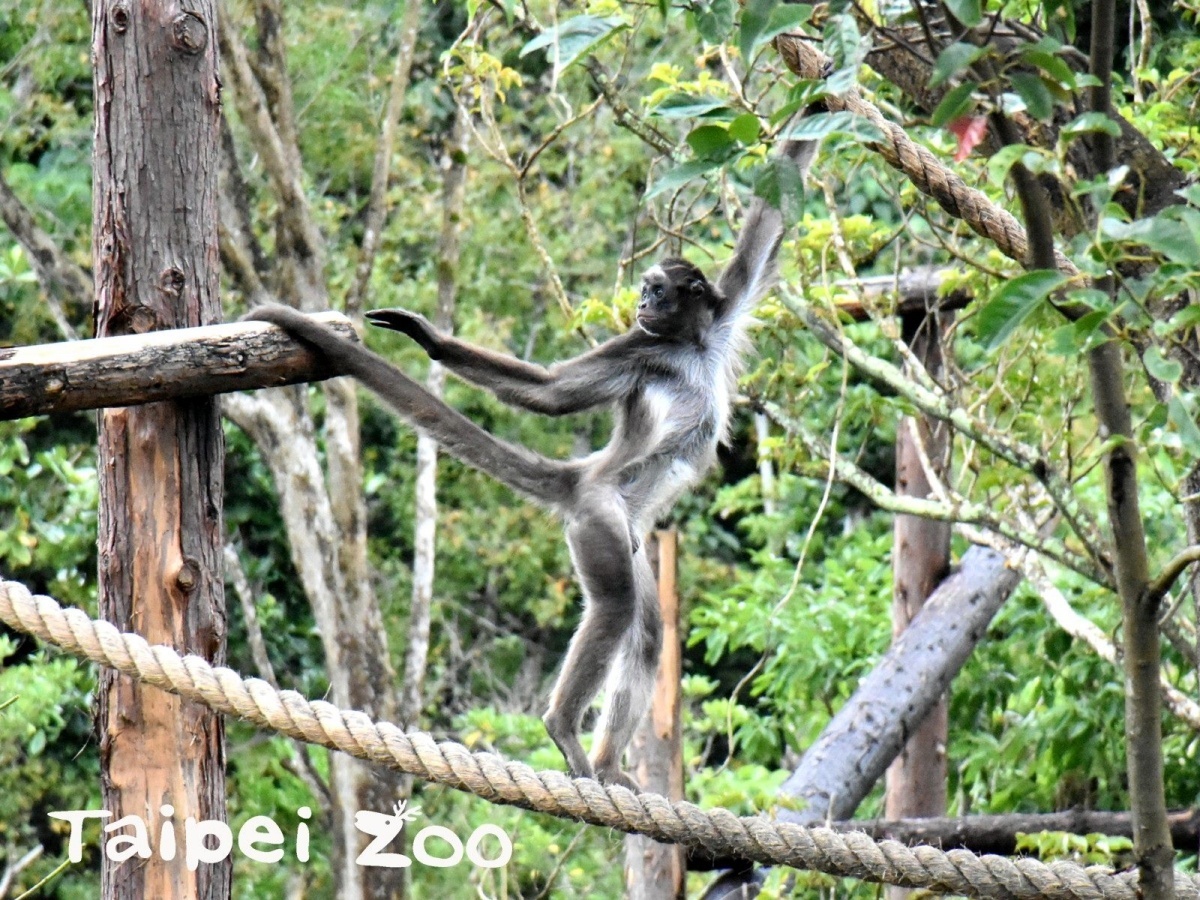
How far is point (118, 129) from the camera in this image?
12.7 ft

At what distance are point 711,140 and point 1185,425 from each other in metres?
0.82

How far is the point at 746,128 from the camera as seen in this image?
2127 mm

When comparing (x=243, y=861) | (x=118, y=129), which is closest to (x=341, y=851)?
(x=243, y=861)

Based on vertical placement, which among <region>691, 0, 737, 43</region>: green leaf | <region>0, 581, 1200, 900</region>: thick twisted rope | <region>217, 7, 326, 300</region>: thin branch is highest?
<region>217, 7, 326, 300</region>: thin branch

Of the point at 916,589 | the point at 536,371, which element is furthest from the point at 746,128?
the point at 916,589

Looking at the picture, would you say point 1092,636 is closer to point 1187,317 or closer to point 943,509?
point 943,509

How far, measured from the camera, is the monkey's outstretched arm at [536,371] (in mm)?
A: 4258

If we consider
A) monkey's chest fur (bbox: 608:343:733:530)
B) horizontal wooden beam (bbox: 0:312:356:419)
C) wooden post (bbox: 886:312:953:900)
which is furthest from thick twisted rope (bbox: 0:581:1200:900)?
wooden post (bbox: 886:312:953:900)

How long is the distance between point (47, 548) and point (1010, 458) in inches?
257

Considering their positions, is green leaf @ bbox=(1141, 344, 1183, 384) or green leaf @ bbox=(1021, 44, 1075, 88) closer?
green leaf @ bbox=(1021, 44, 1075, 88)

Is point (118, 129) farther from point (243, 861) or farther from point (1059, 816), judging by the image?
point (243, 861)

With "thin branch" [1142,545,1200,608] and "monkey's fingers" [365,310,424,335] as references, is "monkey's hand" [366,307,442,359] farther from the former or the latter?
"thin branch" [1142,545,1200,608]

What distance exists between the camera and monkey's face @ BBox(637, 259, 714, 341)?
510 centimetres

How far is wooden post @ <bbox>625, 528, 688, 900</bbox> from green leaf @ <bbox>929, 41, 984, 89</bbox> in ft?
14.4
